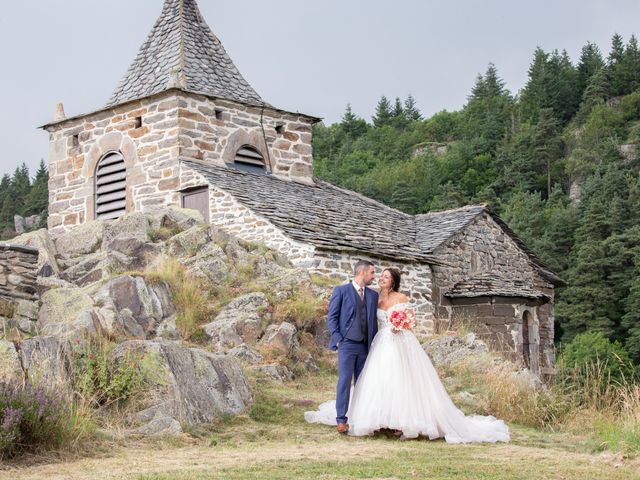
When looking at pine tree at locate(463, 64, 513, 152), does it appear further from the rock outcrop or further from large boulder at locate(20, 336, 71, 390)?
large boulder at locate(20, 336, 71, 390)

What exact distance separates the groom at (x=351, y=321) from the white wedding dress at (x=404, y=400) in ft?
0.39

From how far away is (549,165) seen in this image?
262 ft

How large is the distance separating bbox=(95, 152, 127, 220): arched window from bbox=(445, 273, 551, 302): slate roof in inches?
311

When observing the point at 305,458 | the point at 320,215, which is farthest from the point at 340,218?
the point at 305,458

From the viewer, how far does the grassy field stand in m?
7.75

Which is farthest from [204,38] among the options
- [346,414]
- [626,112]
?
[626,112]

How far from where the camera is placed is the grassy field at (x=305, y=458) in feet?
25.4

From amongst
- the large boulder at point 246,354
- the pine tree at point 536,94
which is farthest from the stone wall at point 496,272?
the pine tree at point 536,94

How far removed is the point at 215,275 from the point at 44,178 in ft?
181

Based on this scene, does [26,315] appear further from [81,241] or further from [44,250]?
[81,241]

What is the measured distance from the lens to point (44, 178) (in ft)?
230

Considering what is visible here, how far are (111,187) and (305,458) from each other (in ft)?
52.2

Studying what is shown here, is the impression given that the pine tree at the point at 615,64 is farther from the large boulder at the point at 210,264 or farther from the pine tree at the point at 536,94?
the large boulder at the point at 210,264

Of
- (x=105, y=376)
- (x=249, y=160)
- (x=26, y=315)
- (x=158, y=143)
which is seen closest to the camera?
(x=105, y=376)
